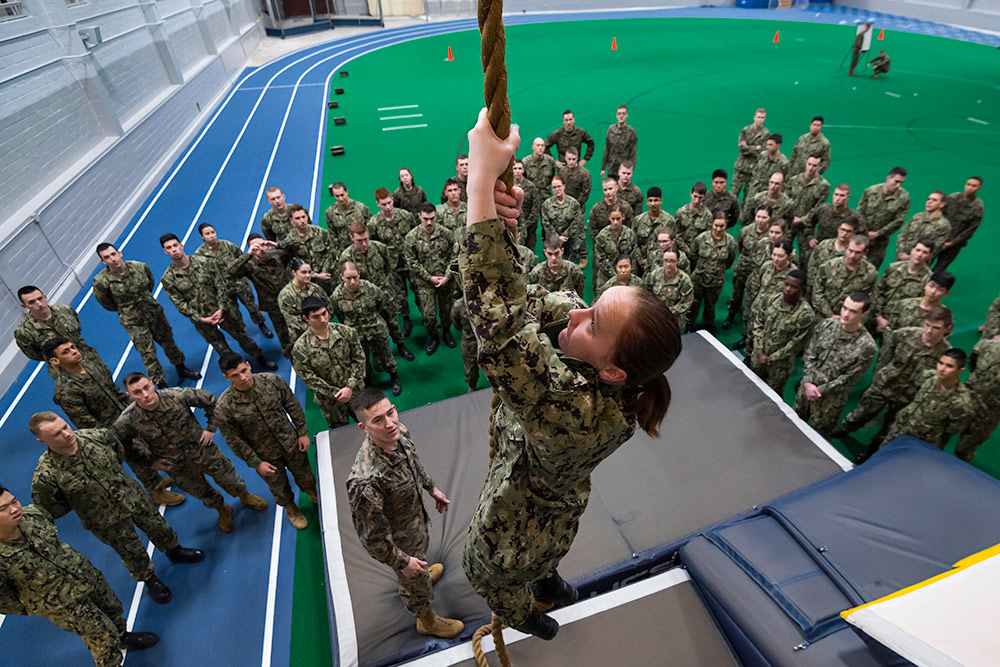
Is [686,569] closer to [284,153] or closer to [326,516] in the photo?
[326,516]

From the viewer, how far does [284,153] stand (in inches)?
611

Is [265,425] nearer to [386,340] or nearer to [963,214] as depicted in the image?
[386,340]

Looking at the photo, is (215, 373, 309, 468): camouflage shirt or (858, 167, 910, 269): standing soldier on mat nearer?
(215, 373, 309, 468): camouflage shirt

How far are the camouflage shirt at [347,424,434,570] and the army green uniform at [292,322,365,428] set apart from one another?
2027 millimetres

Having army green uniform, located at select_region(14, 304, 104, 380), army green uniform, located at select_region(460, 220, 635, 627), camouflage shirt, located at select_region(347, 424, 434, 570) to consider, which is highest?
army green uniform, located at select_region(460, 220, 635, 627)

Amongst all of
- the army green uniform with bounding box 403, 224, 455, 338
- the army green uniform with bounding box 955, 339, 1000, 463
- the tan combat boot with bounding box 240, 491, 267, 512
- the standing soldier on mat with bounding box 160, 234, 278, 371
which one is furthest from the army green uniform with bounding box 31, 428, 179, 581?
the army green uniform with bounding box 955, 339, 1000, 463

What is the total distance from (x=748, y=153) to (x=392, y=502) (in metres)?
9.88

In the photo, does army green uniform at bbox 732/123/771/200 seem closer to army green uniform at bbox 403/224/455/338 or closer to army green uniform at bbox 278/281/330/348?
army green uniform at bbox 403/224/455/338

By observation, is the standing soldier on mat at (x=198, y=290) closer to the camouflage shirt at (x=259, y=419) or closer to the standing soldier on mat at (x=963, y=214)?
the camouflage shirt at (x=259, y=419)

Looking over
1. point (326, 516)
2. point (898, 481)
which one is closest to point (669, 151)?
point (898, 481)

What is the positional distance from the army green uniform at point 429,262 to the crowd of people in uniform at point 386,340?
30mm

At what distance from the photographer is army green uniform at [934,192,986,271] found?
7.26 meters

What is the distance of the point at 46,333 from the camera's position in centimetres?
584

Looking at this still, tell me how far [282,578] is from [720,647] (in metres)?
3.83
